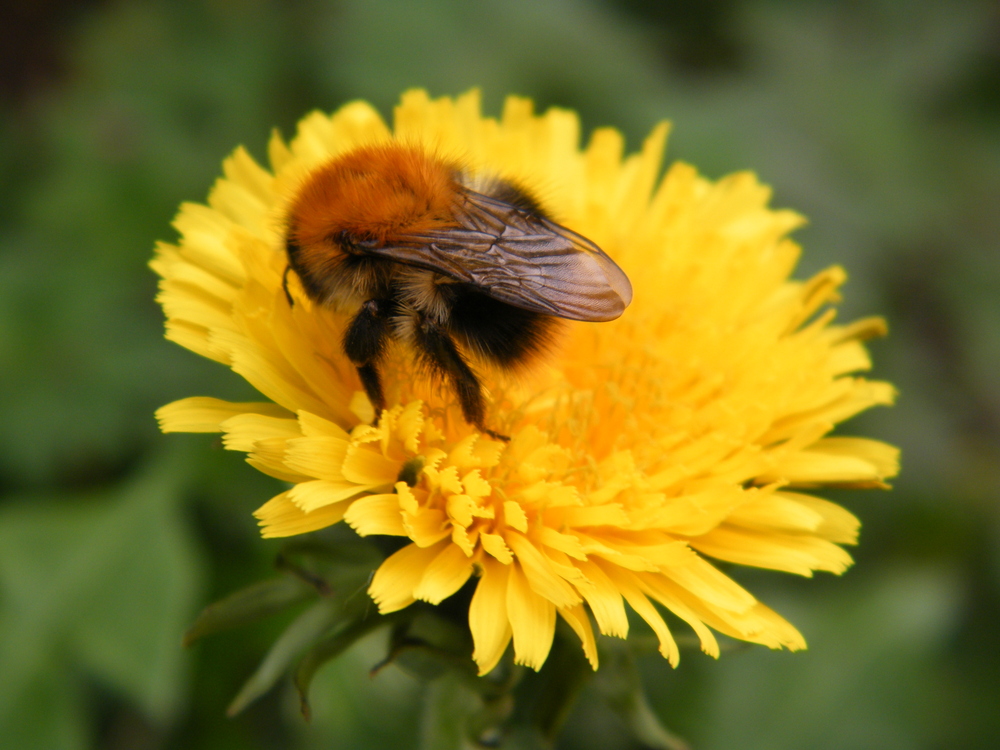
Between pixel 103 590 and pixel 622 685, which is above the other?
pixel 622 685

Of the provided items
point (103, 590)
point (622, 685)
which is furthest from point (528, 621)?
point (103, 590)

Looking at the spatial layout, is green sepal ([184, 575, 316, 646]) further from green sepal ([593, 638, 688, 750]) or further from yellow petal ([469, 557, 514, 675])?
green sepal ([593, 638, 688, 750])

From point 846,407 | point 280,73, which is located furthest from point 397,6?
point 846,407

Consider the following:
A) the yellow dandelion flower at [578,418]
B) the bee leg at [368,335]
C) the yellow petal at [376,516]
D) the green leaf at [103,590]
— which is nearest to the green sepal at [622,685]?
the yellow dandelion flower at [578,418]

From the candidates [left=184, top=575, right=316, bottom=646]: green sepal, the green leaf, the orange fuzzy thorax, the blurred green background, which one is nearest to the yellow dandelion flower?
the orange fuzzy thorax

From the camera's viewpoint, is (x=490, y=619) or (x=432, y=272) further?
(x=432, y=272)

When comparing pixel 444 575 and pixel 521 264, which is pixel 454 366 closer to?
pixel 521 264

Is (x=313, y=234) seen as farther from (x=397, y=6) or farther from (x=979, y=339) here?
(x=979, y=339)

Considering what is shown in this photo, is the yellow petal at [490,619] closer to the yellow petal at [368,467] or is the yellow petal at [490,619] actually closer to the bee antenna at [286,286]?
the yellow petal at [368,467]
